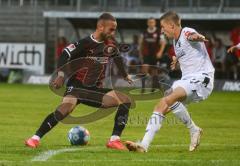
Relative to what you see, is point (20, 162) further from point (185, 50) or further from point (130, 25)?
point (130, 25)

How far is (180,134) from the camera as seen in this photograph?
576 inches

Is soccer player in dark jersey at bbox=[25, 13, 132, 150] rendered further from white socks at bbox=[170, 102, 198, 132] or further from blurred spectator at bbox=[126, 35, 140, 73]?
blurred spectator at bbox=[126, 35, 140, 73]

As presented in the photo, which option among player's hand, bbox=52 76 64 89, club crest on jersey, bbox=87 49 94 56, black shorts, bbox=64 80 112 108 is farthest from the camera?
club crest on jersey, bbox=87 49 94 56

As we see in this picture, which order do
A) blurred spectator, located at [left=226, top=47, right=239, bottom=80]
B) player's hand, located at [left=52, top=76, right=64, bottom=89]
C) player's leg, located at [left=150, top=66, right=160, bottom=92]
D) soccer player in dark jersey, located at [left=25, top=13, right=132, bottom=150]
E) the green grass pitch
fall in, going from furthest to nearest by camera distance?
blurred spectator, located at [left=226, top=47, right=239, bottom=80] < player's leg, located at [left=150, top=66, right=160, bottom=92] < soccer player in dark jersey, located at [left=25, top=13, right=132, bottom=150] < player's hand, located at [left=52, top=76, right=64, bottom=89] < the green grass pitch

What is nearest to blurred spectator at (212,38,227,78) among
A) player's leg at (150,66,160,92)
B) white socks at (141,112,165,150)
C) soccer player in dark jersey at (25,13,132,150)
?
player's leg at (150,66,160,92)

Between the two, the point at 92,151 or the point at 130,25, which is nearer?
the point at 92,151

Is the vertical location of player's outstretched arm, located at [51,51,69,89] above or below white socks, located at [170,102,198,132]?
above

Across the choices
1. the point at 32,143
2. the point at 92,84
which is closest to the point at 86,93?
the point at 92,84

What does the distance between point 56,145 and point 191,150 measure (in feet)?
7.17

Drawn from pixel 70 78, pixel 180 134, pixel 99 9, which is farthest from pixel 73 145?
pixel 99 9

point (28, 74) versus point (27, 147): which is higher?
point (27, 147)

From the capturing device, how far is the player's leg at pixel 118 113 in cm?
1162

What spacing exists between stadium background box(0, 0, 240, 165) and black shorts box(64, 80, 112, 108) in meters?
0.72

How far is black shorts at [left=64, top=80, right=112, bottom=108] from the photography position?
38.9ft
